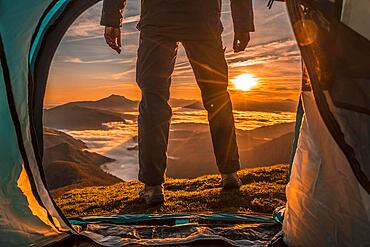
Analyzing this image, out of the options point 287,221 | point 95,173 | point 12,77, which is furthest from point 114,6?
point 95,173

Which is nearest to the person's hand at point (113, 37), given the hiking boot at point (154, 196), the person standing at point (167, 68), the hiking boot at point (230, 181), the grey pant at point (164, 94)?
the person standing at point (167, 68)

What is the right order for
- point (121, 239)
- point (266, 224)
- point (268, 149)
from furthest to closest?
1. point (268, 149)
2. point (266, 224)
3. point (121, 239)

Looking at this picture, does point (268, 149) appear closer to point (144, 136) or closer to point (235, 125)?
point (235, 125)

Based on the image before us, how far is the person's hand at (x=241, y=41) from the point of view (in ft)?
8.97

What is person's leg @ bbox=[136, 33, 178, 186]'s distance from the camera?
2.41 meters

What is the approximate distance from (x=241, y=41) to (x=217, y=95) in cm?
40

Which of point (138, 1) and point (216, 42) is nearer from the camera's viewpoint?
point (216, 42)

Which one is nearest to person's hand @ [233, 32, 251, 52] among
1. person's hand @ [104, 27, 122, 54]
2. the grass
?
person's hand @ [104, 27, 122, 54]

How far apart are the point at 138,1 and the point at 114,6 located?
229 millimetres

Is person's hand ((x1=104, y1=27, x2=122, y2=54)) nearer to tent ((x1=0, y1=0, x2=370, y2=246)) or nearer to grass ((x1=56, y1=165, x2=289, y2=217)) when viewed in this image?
tent ((x1=0, y1=0, x2=370, y2=246))

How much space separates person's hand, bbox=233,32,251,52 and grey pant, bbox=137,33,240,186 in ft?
0.69

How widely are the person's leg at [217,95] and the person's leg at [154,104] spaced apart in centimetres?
15

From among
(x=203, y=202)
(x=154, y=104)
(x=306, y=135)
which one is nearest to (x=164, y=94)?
(x=154, y=104)

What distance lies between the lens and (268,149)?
172 inches
